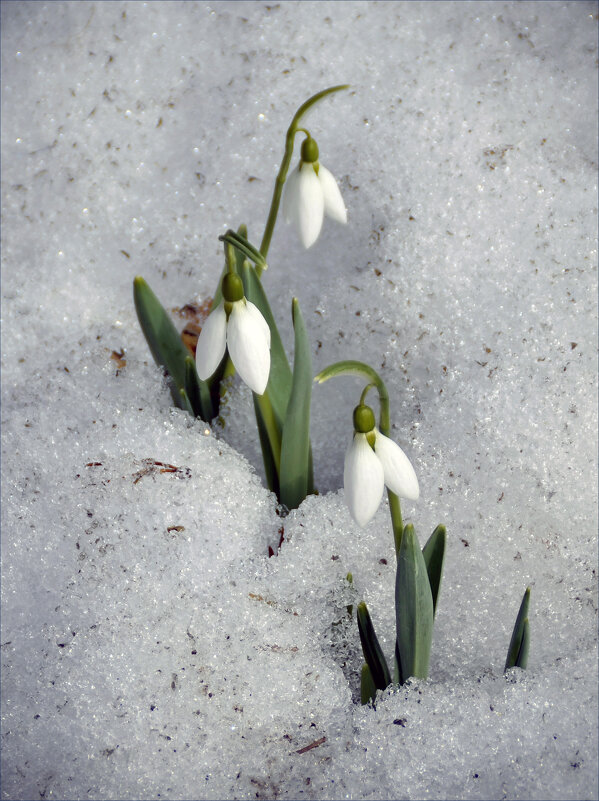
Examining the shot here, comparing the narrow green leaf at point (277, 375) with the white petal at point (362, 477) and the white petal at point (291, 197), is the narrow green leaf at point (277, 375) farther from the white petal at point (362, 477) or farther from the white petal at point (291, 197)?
the white petal at point (362, 477)

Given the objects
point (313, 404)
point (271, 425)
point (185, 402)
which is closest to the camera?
point (271, 425)

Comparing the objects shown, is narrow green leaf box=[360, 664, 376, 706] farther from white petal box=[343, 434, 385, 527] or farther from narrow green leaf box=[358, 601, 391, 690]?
white petal box=[343, 434, 385, 527]

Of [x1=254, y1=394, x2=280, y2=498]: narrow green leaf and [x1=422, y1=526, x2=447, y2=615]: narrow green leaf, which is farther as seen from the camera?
[x1=254, y1=394, x2=280, y2=498]: narrow green leaf

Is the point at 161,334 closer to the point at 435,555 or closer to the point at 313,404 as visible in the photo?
the point at 313,404

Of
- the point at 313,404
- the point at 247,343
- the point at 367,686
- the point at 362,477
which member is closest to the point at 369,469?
the point at 362,477

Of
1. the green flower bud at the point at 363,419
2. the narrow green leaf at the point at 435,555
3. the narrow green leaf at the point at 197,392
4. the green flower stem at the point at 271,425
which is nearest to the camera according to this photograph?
the green flower bud at the point at 363,419

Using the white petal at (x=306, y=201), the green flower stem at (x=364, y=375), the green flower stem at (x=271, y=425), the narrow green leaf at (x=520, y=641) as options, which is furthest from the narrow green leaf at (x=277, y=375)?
the narrow green leaf at (x=520, y=641)

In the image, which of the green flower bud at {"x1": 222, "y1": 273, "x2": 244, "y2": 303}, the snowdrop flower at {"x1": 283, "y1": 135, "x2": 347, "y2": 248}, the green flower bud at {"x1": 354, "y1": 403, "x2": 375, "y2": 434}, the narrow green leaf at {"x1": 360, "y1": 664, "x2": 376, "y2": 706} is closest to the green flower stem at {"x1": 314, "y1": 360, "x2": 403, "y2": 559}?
the green flower bud at {"x1": 354, "y1": 403, "x2": 375, "y2": 434}
